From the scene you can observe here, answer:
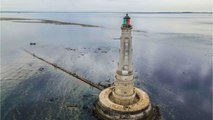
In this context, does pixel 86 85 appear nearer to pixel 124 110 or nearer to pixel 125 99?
pixel 125 99

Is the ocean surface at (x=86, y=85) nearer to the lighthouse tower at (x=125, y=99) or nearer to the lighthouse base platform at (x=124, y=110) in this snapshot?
the lighthouse base platform at (x=124, y=110)

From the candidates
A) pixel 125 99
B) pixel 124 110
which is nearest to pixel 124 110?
pixel 124 110

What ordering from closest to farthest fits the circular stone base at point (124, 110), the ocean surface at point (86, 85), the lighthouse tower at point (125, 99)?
the lighthouse tower at point (125, 99), the circular stone base at point (124, 110), the ocean surface at point (86, 85)

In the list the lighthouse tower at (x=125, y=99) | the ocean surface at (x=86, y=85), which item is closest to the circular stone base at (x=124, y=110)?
the lighthouse tower at (x=125, y=99)

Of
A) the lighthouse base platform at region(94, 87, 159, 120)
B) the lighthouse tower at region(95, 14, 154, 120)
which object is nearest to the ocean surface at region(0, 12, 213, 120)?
the lighthouse base platform at region(94, 87, 159, 120)

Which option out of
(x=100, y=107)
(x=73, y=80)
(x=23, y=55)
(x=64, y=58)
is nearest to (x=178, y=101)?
(x=100, y=107)

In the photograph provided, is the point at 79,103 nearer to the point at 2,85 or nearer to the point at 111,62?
the point at 2,85

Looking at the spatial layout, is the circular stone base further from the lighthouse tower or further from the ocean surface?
the ocean surface

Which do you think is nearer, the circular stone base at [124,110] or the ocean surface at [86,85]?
the circular stone base at [124,110]
